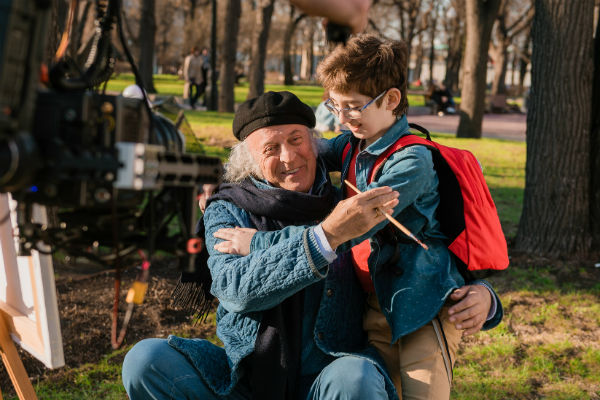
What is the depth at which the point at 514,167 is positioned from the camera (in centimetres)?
1170

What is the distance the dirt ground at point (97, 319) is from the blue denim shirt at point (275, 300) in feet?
5.05

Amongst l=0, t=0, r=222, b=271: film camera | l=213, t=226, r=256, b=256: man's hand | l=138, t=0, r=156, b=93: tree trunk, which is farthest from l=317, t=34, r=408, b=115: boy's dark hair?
l=138, t=0, r=156, b=93: tree trunk

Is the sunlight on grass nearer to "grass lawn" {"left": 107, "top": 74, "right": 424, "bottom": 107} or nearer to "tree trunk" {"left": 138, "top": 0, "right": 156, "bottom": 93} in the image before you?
"tree trunk" {"left": 138, "top": 0, "right": 156, "bottom": 93}

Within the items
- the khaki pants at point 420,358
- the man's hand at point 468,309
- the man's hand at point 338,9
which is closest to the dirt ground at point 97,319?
the khaki pants at point 420,358

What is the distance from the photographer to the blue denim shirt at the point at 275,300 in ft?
7.52

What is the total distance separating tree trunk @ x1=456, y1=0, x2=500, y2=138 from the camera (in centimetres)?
1455

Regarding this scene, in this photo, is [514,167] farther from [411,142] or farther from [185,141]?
[185,141]

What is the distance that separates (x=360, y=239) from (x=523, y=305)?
10.5 ft

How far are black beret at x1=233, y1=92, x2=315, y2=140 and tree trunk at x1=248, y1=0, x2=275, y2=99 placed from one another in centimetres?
1537

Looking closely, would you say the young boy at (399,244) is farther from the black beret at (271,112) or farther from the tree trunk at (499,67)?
the tree trunk at (499,67)

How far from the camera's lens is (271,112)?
8.91 feet

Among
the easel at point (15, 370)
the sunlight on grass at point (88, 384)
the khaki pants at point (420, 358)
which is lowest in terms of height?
the sunlight on grass at point (88, 384)

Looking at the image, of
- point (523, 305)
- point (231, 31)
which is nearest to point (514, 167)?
point (523, 305)

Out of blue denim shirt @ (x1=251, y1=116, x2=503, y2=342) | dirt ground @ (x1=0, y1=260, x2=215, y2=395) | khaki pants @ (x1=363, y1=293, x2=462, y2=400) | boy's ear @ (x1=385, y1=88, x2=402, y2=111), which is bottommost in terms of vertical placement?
dirt ground @ (x1=0, y1=260, x2=215, y2=395)
